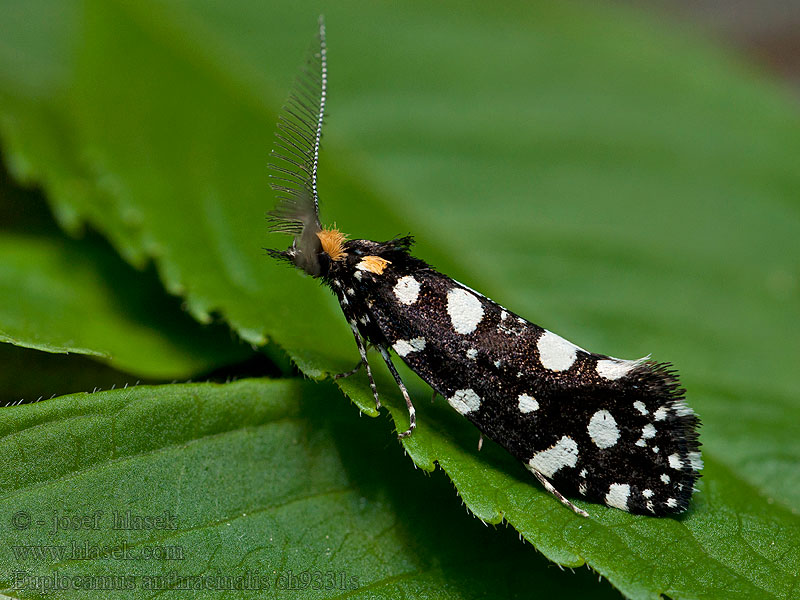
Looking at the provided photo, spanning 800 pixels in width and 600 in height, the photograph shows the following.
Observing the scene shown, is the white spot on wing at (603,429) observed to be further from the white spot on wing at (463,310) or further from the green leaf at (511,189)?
the white spot on wing at (463,310)

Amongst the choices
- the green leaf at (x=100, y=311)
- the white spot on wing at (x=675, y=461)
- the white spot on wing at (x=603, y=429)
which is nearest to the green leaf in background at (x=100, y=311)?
the green leaf at (x=100, y=311)

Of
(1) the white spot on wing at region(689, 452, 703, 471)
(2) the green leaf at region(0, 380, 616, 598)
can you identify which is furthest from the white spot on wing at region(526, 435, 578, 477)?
(1) the white spot on wing at region(689, 452, 703, 471)

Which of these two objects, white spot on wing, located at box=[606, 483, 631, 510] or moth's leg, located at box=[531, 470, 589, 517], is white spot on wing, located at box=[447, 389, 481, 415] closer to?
moth's leg, located at box=[531, 470, 589, 517]

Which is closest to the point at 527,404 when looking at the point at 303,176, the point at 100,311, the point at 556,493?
the point at 556,493

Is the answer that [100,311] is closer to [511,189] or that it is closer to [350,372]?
[350,372]

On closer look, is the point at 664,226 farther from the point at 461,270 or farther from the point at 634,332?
the point at 461,270
